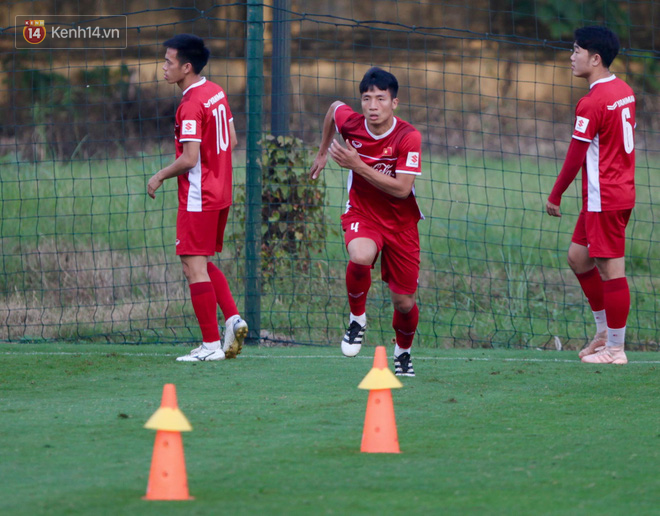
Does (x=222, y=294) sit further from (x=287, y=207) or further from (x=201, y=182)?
(x=287, y=207)

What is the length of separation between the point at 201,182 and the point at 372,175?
1506 mm

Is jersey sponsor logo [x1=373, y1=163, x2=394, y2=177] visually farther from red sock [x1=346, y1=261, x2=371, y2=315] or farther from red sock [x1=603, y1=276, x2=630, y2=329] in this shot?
red sock [x1=603, y1=276, x2=630, y2=329]

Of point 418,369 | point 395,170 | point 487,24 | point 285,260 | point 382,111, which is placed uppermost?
point 487,24

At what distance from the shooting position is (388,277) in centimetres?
516

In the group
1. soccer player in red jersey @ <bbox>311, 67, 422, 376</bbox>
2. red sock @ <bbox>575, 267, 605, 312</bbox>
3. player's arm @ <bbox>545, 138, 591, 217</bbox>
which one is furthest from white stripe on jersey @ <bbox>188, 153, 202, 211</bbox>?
red sock @ <bbox>575, 267, 605, 312</bbox>

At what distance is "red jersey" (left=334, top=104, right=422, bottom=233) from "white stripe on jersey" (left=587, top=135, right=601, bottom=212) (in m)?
1.30

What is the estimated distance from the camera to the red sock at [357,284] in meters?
4.99

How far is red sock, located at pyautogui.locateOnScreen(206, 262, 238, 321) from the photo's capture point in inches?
240

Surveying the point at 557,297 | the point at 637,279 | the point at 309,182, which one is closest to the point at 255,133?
the point at 309,182

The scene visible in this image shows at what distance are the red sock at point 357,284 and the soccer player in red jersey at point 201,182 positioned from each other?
1.04m

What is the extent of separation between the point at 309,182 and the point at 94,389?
3.36 meters

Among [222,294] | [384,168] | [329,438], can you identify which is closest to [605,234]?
[384,168]

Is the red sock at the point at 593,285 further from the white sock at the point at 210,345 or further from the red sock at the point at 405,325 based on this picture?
the white sock at the point at 210,345

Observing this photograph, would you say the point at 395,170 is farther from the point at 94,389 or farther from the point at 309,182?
the point at 309,182
